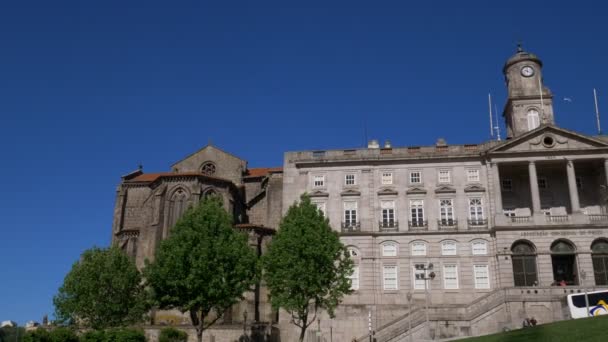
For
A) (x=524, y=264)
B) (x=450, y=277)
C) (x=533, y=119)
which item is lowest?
(x=450, y=277)

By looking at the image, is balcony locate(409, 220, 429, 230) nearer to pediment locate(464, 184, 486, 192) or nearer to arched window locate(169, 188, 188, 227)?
pediment locate(464, 184, 486, 192)

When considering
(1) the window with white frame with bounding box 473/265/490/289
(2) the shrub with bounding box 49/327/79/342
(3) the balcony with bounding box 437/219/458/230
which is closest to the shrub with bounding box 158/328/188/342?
(2) the shrub with bounding box 49/327/79/342

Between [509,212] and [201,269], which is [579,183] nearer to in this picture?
[509,212]

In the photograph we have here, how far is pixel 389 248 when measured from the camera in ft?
172

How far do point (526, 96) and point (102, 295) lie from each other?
4565 centimetres

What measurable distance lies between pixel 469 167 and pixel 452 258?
8932 millimetres

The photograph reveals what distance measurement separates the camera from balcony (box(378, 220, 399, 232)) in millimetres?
52844

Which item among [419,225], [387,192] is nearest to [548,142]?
[419,225]

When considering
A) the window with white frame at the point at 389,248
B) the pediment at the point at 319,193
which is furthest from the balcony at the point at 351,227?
the pediment at the point at 319,193

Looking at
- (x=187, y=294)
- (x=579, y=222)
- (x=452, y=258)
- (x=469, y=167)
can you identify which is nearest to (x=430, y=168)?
(x=469, y=167)

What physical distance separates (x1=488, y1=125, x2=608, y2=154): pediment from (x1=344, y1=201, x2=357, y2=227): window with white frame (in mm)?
13551

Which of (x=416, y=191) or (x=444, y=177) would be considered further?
(x=444, y=177)

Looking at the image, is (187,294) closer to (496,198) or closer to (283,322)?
(283,322)

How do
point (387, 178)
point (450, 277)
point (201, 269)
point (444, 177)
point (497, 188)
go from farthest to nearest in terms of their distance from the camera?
1. point (387, 178)
2. point (444, 177)
3. point (497, 188)
4. point (450, 277)
5. point (201, 269)
